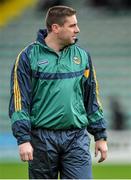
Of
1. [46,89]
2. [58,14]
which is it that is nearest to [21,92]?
[46,89]

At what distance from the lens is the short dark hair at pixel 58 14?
701 cm

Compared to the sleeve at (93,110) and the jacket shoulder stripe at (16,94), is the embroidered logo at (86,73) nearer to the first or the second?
the sleeve at (93,110)

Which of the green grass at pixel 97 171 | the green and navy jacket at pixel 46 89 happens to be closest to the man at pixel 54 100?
the green and navy jacket at pixel 46 89

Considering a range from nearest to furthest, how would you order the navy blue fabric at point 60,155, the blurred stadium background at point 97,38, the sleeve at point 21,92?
the sleeve at point 21,92
the navy blue fabric at point 60,155
the blurred stadium background at point 97,38

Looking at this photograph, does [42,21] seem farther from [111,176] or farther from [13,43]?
[111,176]

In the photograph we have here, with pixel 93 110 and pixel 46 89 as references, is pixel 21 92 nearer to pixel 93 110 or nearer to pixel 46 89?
pixel 46 89

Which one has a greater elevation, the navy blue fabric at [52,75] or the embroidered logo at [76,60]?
the embroidered logo at [76,60]

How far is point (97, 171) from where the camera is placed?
50.2 feet

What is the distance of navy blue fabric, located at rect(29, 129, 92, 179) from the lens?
7020 millimetres

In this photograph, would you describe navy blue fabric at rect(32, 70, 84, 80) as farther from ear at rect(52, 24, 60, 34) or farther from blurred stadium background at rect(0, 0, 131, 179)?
blurred stadium background at rect(0, 0, 131, 179)

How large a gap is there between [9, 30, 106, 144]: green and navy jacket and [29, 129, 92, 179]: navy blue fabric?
7cm

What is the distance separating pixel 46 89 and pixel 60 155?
0.58 meters

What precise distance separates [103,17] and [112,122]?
11.6 feet

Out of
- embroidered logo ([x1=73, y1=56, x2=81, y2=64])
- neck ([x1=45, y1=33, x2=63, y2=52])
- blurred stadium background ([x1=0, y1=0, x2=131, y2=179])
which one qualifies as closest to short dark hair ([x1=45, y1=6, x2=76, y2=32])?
neck ([x1=45, y1=33, x2=63, y2=52])
